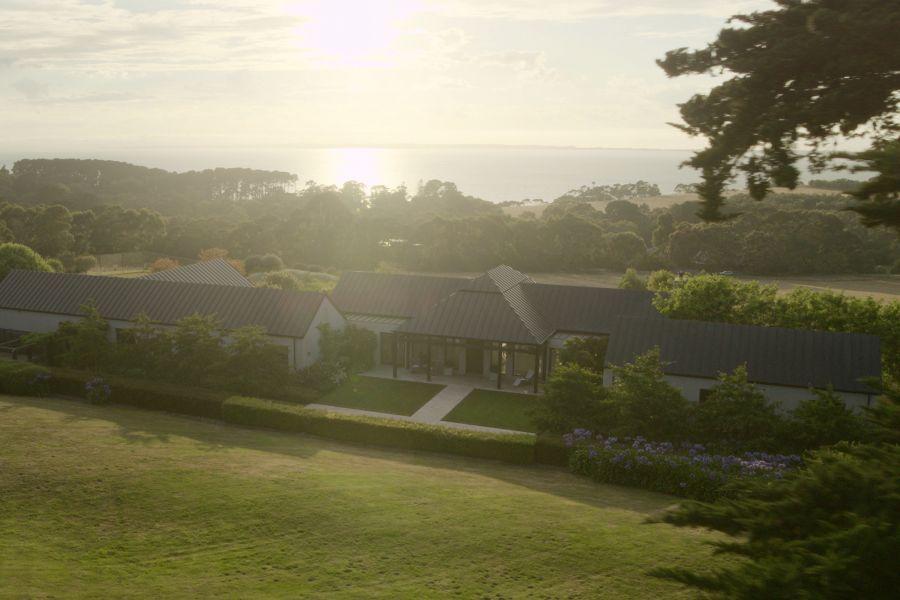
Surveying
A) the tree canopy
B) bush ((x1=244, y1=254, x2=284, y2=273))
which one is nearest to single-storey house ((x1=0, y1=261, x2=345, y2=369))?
the tree canopy

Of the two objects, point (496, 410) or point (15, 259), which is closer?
point (496, 410)

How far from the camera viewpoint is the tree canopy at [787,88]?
1020 centimetres

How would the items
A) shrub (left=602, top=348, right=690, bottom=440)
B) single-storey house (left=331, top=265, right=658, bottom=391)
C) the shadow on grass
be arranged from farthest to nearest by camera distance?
single-storey house (left=331, top=265, right=658, bottom=391) → shrub (left=602, top=348, right=690, bottom=440) → the shadow on grass

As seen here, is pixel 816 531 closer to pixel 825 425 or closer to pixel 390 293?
pixel 825 425

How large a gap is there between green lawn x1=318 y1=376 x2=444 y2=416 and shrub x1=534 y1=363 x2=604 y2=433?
23.3 feet

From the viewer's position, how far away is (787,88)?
11.0 metres

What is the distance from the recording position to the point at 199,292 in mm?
37156

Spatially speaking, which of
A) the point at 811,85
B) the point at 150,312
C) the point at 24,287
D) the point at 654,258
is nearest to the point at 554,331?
the point at 150,312

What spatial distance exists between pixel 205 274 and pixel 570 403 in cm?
2693

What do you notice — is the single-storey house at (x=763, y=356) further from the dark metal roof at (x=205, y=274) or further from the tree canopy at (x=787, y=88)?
the dark metal roof at (x=205, y=274)

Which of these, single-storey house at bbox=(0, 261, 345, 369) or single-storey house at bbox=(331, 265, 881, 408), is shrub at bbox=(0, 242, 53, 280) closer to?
single-storey house at bbox=(0, 261, 345, 369)

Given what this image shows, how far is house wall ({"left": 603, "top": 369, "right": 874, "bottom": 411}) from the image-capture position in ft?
88.5

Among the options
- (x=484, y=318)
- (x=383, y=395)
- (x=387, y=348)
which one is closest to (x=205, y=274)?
(x=387, y=348)

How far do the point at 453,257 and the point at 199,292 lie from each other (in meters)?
49.0
